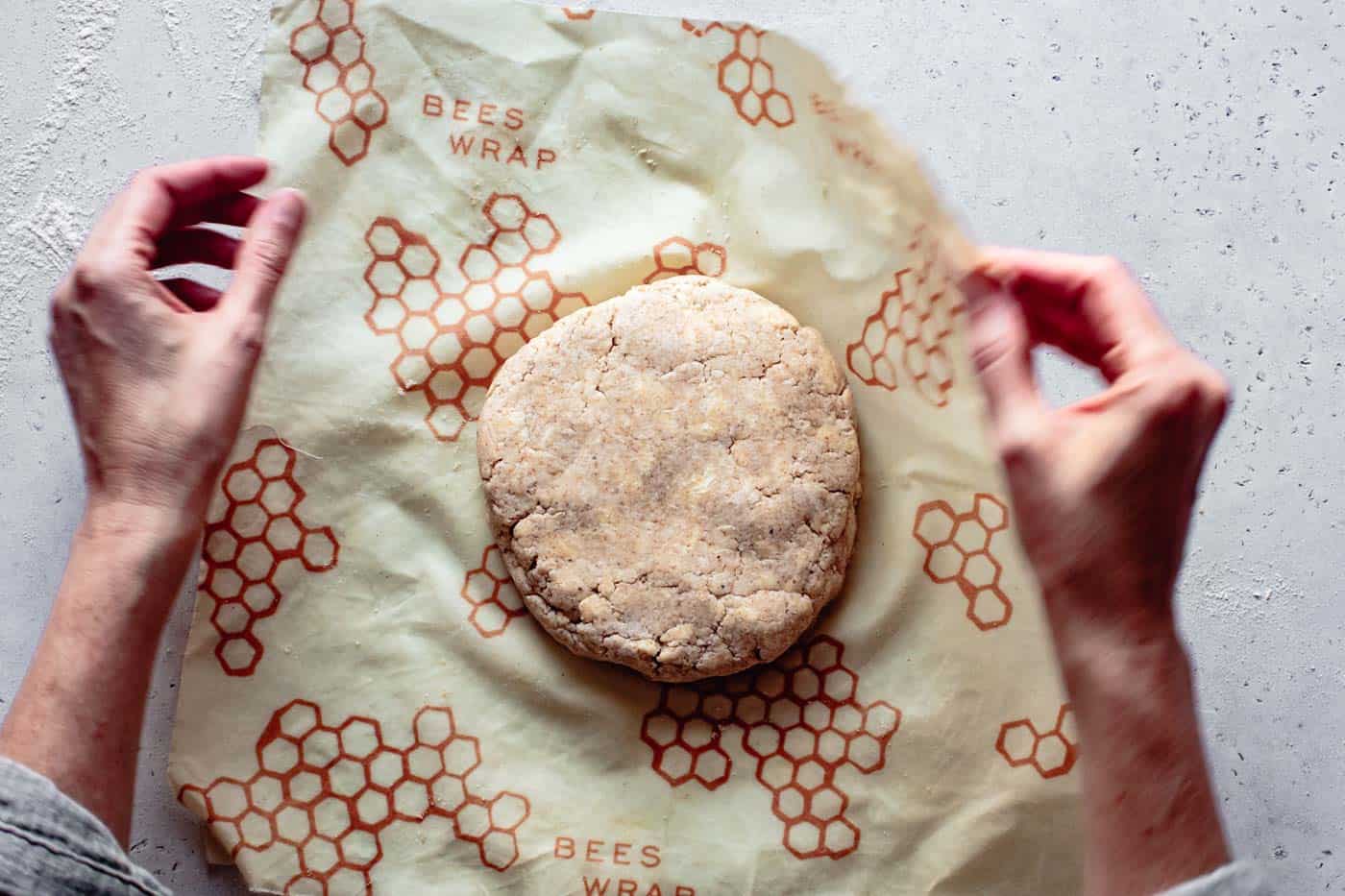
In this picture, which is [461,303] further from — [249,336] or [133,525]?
[133,525]

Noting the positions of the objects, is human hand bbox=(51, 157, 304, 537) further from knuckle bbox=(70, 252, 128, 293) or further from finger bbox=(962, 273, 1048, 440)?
finger bbox=(962, 273, 1048, 440)

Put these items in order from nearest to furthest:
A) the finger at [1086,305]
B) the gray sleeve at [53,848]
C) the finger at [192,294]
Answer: the gray sleeve at [53,848] → the finger at [1086,305] → the finger at [192,294]

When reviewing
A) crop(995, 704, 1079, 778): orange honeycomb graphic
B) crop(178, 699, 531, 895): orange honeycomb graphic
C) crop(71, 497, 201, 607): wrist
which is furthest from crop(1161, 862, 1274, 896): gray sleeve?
crop(71, 497, 201, 607): wrist

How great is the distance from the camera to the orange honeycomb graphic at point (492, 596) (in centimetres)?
140

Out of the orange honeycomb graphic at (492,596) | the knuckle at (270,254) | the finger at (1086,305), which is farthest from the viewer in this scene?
the orange honeycomb graphic at (492,596)

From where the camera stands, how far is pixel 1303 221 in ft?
5.03

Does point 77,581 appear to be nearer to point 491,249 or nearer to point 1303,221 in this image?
point 491,249

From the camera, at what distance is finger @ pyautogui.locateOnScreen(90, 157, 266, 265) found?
114 centimetres

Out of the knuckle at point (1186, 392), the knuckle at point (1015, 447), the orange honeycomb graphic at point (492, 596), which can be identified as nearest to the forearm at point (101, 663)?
the orange honeycomb graphic at point (492, 596)

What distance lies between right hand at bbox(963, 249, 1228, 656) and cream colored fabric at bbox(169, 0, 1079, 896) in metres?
0.29

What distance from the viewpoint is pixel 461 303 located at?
1.43 metres

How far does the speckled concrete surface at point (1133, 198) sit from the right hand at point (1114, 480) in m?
0.47

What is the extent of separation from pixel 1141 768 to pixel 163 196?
3.59 feet

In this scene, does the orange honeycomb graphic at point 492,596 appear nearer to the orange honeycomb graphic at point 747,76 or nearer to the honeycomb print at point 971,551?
the honeycomb print at point 971,551
